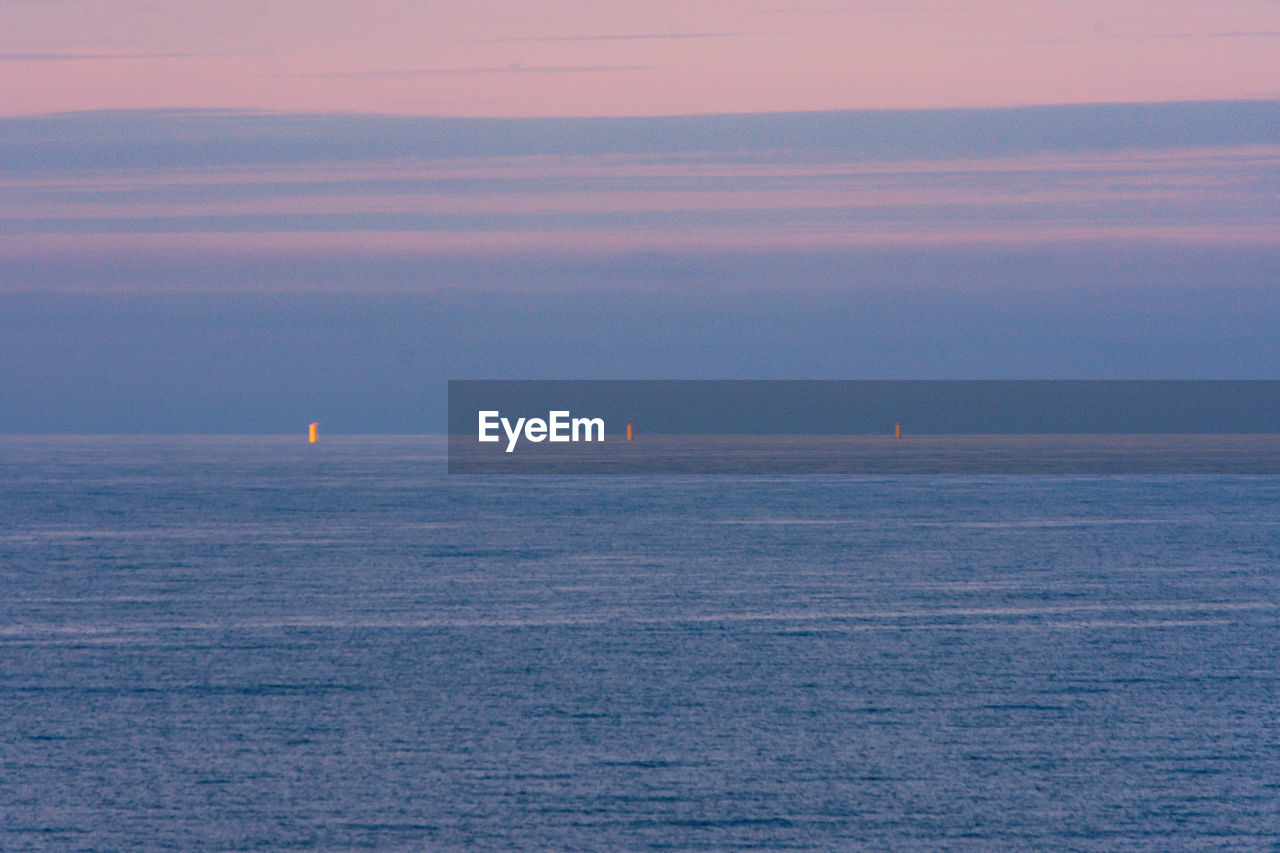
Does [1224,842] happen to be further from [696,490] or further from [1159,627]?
[696,490]

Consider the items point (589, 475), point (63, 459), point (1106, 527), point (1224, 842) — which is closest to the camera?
point (1224, 842)

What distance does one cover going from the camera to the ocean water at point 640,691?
749 centimetres

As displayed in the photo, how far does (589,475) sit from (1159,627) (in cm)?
3194

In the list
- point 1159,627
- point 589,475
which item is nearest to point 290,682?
point 1159,627

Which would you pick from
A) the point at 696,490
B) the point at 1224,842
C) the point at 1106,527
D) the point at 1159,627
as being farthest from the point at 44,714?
the point at 696,490

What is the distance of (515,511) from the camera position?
97.1 ft

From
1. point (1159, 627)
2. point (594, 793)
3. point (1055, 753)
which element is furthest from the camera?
point (1159, 627)

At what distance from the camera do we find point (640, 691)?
10570 mm

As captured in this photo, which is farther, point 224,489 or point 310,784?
point 224,489

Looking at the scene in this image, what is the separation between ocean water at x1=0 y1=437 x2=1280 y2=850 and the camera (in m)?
7.49

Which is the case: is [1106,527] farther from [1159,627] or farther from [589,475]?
[589,475]

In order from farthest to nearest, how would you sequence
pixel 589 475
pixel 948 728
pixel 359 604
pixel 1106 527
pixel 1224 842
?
1. pixel 589 475
2. pixel 1106 527
3. pixel 359 604
4. pixel 948 728
5. pixel 1224 842

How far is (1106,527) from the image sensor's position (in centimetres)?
2542

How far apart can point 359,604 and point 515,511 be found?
14133 millimetres
